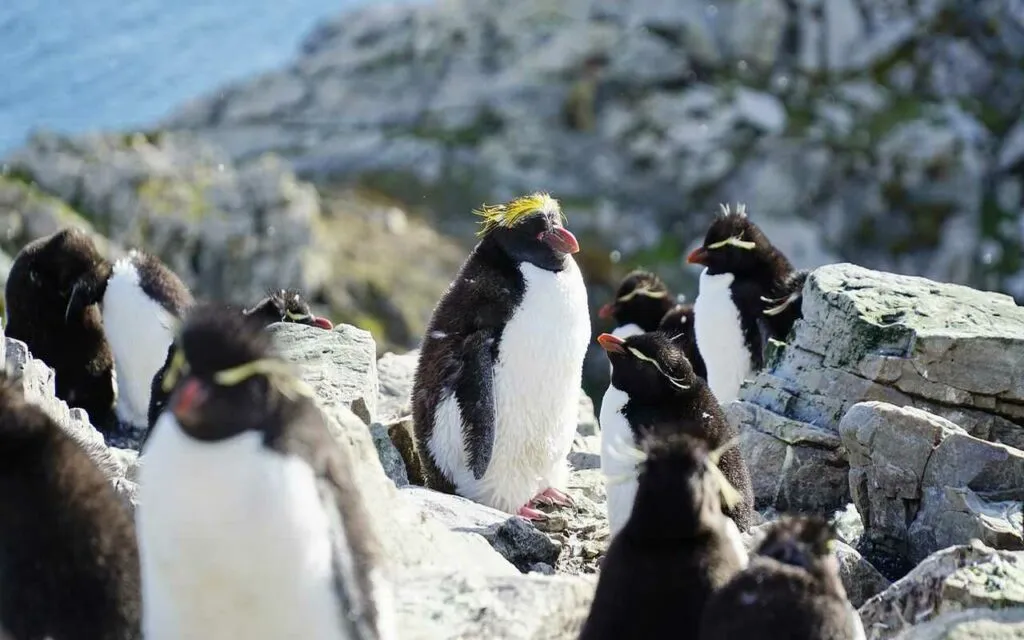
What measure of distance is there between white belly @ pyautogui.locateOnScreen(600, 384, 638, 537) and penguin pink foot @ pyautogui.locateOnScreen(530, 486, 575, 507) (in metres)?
0.93

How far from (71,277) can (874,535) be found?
5.44m

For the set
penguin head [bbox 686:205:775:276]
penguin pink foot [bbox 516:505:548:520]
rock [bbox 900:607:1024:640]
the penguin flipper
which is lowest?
penguin pink foot [bbox 516:505:548:520]

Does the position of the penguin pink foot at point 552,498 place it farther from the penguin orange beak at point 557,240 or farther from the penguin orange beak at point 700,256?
the penguin orange beak at point 700,256

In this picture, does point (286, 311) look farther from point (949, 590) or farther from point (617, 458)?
point (949, 590)

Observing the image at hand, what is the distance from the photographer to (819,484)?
7066 mm

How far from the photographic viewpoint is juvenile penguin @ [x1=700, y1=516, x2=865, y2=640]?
3699mm

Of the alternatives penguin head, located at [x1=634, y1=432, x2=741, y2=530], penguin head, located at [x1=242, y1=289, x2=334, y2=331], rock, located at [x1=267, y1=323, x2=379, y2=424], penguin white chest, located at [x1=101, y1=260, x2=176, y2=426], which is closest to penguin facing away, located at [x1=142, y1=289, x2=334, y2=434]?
penguin head, located at [x1=242, y1=289, x2=334, y2=331]

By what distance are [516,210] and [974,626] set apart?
360 cm

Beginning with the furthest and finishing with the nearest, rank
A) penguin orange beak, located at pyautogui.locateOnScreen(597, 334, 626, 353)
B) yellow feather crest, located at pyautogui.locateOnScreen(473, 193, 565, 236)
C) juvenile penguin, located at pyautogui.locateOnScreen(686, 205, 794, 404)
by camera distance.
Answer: juvenile penguin, located at pyautogui.locateOnScreen(686, 205, 794, 404) → yellow feather crest, located at pyautogui.locateOnScreen(473, 193, 565, 236) → penguin orange beak, located at pyautogui.locateOnScreen(597, 334, 626, 353)

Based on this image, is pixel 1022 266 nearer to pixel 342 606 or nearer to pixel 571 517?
pixel 571 517

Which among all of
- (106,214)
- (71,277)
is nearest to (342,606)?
(71,277)

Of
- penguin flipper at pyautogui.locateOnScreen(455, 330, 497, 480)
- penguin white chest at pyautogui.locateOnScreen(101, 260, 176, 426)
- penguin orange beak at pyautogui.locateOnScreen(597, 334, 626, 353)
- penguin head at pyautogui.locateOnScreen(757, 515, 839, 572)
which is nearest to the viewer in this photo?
penguin head at pyautogui.locateOnScreen(757, 515, 839, 572)

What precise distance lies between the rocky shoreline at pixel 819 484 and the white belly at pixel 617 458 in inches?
12.4

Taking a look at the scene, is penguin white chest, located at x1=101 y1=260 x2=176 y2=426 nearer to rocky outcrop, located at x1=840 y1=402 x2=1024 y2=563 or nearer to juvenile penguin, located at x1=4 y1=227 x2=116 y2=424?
juvenile penguin, located at x1=4 y1=227 x2=116 y2=424
